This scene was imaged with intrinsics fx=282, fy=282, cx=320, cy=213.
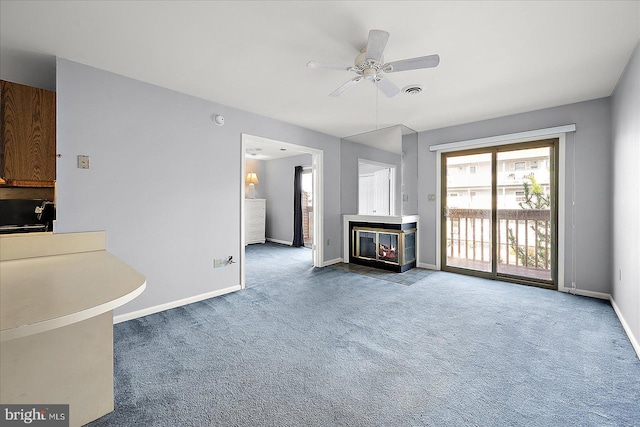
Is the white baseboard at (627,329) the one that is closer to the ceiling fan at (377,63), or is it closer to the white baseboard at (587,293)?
the white baseboard at (587,293)

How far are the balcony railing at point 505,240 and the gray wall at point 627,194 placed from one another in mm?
782

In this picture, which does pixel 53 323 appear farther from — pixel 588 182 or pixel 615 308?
pixel 588 182

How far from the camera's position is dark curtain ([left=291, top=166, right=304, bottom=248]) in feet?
22.7

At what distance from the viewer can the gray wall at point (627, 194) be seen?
7.09 feet

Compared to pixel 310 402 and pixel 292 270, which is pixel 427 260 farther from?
pixel 310 402

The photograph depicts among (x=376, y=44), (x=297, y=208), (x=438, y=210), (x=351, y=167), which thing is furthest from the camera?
(x=297, y=208)

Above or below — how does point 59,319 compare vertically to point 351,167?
below

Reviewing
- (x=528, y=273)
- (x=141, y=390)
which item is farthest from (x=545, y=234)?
(x=141, y=390)

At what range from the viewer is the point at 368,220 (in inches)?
192

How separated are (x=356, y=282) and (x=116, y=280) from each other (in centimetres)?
319

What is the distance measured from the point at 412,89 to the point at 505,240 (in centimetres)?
261

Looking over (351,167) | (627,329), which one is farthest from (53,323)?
(351,167)
